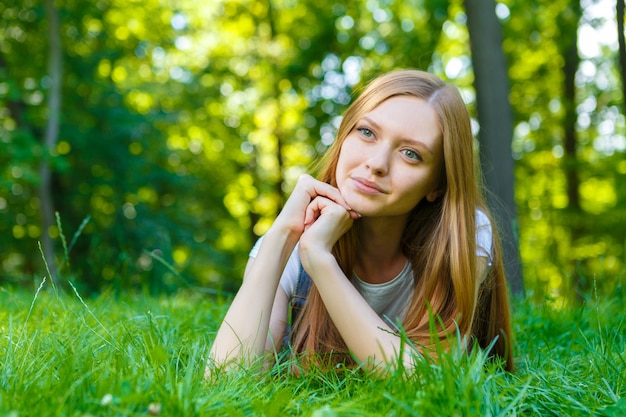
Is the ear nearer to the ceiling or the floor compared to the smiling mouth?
nearer to the floor

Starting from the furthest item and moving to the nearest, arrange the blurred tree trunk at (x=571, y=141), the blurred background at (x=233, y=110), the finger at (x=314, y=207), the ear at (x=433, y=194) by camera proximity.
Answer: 1. the blurred tree trunk at (x=571, y=141)
2. the blurred background at (x=233, y=110)
3. the ear at (x=433, y=194)
4. the finger at (x=314, y=207)

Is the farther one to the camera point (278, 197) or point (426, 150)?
point (278, 197)

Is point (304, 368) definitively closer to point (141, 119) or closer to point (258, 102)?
point (141, 119)

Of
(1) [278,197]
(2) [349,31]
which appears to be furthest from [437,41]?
(1) [278,197]

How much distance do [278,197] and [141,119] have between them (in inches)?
230

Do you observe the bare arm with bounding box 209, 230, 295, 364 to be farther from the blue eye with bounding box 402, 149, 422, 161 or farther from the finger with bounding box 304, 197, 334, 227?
the blue eye with bounding box 402, 149, 422, 161

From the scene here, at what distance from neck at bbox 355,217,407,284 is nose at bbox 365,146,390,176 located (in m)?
0.39

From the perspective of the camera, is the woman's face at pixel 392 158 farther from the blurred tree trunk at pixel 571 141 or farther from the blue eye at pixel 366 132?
the blurred tree trunk at pixel 571 141

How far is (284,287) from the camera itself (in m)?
2.52

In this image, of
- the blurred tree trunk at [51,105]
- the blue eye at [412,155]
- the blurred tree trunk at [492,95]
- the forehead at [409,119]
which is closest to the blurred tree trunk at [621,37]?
the blurred tree trunk at [492,95]

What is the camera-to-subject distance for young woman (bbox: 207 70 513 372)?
2088 millimetres

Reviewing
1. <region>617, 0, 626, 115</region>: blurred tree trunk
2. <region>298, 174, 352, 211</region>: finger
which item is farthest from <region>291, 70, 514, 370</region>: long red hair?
<region>617, 0, 626, 115</region>: blurred tree trunk

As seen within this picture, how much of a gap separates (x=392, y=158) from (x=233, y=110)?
549 inches

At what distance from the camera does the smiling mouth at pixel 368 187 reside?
2.25 m
